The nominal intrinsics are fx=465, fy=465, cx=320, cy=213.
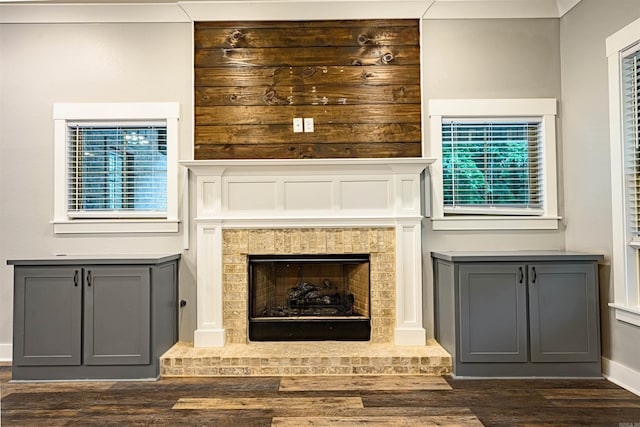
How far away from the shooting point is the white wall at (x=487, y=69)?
4.13 m

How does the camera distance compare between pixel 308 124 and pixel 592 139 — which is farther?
pixel 308 124

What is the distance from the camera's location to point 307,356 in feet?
11.9

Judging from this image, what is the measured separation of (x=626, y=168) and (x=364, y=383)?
2.42m

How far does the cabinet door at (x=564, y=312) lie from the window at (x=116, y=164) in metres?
3.06

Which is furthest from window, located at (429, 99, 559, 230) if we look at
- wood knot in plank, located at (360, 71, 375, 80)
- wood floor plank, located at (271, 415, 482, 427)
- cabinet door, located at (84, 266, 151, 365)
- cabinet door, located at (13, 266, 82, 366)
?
cabinet door, located at (13, 266, 82, 366)

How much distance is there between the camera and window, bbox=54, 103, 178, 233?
13.6 ft

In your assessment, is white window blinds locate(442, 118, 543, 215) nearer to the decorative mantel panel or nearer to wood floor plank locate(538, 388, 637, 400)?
the decorative mantel panel

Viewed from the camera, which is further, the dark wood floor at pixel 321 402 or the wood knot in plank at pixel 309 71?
the wood knot in plank at pixel 309 71

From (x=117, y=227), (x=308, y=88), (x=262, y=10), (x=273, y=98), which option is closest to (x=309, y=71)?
(x=308, y=88)

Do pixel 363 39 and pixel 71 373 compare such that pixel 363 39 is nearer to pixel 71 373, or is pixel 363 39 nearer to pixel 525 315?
pixel 525 315

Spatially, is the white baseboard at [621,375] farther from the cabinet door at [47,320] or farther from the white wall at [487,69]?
the cabinet door at [47,320]

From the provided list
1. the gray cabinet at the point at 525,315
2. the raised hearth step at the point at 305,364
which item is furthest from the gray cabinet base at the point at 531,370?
the raised hearth step at the point at 305,364

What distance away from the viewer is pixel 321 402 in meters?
3.04

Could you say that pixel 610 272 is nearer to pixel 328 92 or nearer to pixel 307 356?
pixel 307 356
